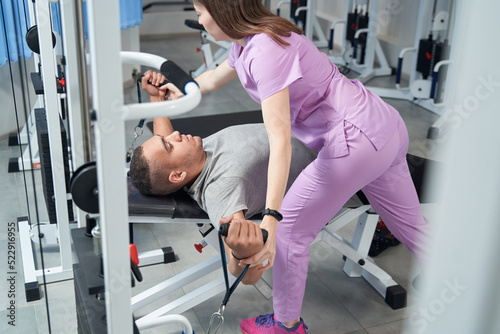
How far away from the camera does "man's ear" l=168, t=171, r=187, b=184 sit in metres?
1.68

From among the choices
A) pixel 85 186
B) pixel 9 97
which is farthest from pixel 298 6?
pixel 85 186

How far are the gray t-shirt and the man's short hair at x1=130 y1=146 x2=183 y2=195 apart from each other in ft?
0.29

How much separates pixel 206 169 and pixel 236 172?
116 millimetres

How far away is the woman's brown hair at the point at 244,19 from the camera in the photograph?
4.41 feet

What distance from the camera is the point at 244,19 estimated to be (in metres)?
1.41

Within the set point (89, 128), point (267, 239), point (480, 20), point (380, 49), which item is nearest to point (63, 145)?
point (89, 128)

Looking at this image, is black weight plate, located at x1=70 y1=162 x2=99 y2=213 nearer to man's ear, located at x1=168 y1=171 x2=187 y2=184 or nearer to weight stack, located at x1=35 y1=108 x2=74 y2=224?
man's ear, located at x1=168 y1=171 x2=187 y2=184

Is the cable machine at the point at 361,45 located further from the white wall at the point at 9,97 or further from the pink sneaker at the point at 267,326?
the pink sneaker at the point at 267,326

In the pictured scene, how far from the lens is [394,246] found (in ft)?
8.04

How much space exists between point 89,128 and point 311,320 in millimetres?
1242

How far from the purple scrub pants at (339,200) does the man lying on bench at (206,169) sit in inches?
5.7

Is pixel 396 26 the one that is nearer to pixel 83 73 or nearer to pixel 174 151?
pixel 174 151

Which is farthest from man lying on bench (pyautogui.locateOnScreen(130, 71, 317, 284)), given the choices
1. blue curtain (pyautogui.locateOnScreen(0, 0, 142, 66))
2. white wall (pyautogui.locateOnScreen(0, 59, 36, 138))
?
white wall (pyautogui.locateOnScreen(0, 59, 36, 138))

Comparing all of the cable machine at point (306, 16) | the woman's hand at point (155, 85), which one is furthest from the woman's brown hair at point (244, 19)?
the cable machine at point (306, 16)
